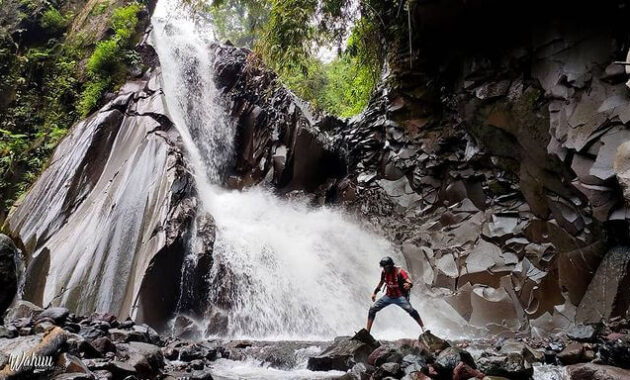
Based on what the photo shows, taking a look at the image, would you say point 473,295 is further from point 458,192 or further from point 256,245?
point 256,245

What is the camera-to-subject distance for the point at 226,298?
33.2ft

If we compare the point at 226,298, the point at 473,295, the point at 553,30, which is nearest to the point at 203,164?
the point at 226,298

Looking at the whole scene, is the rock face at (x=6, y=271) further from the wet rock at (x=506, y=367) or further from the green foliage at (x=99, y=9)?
the green foliage at (x=99, y=9)

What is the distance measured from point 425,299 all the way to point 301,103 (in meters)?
9.24

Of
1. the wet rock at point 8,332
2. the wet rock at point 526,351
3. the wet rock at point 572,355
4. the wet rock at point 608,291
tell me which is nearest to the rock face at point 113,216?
the wet rock at point 8,332

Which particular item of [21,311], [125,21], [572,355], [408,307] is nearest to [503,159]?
[408,307]

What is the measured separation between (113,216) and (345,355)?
24.2 ft

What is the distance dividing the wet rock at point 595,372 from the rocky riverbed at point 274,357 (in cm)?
1

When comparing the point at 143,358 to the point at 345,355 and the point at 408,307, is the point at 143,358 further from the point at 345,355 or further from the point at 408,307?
the point at 408,307

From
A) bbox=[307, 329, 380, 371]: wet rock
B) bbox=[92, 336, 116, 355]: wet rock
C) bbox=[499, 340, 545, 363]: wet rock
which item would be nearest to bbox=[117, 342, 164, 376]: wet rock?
bbox=[92, 336, 116, 355]: wet rock

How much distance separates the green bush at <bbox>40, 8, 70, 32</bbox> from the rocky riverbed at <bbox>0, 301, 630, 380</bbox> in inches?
630

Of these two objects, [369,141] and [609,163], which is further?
[369,141]

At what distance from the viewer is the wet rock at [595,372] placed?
4.69 meters

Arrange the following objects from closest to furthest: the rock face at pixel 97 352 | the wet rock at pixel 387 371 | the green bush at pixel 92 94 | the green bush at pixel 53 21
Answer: the rock face at pixel 97 352, the wet rock at pixel 387 371, the green bush at pixel 92 94, the green bush at pixel 53 21
